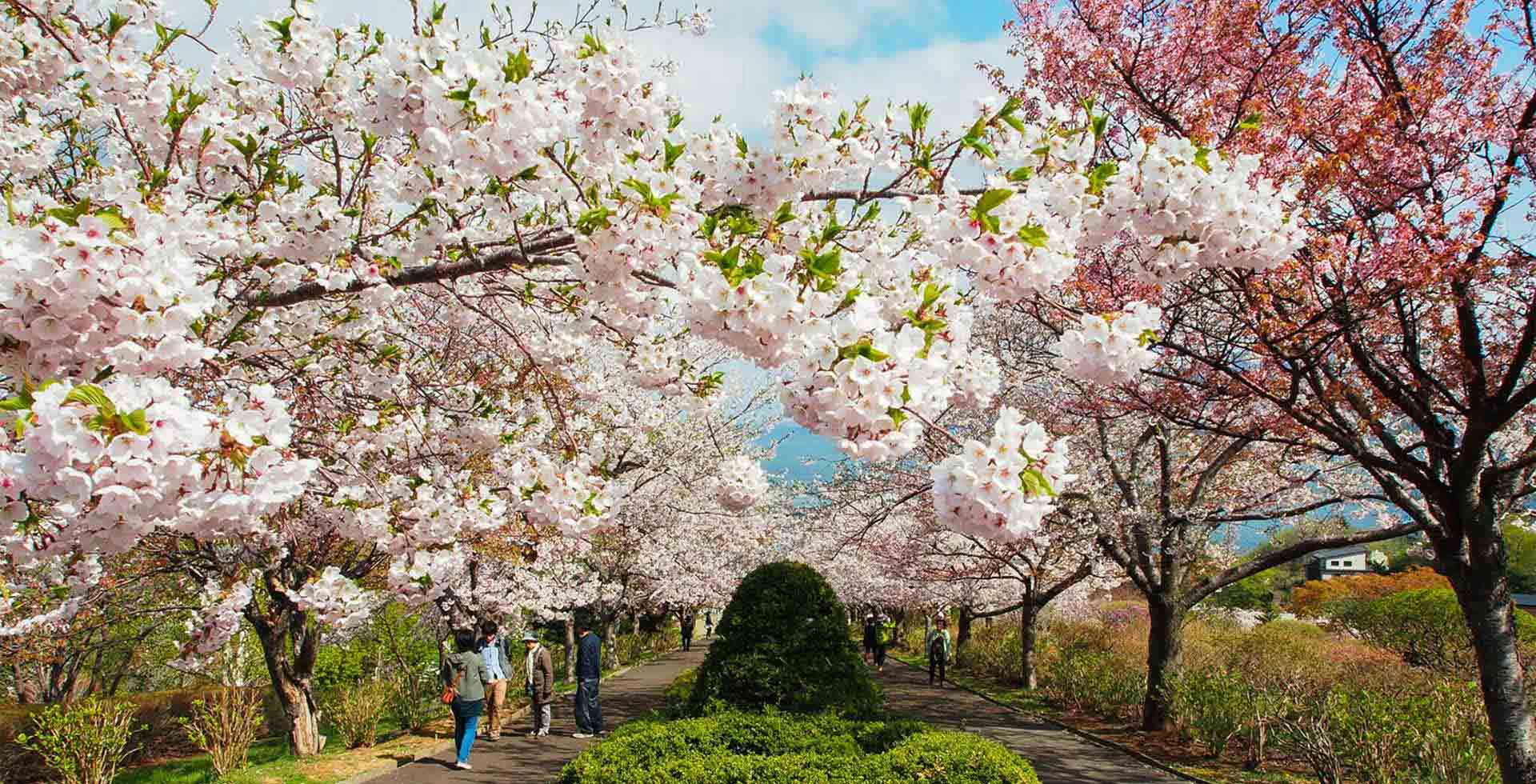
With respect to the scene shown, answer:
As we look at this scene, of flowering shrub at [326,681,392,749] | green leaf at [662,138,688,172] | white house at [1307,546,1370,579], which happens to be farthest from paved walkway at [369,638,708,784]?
white house at [1307,546,1370,579]

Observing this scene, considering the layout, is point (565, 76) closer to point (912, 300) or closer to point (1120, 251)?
point (912, 300)

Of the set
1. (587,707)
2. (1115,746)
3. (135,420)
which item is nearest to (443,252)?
(135,420)

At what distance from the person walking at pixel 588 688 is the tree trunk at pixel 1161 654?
7.95 meters

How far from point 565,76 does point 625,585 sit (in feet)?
74.8

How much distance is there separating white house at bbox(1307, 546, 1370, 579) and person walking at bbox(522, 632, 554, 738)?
7601cm

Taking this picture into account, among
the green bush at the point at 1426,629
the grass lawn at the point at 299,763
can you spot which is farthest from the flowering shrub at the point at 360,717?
the green bush at the point at 1426,629

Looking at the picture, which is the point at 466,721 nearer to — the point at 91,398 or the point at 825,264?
the point at 91,398

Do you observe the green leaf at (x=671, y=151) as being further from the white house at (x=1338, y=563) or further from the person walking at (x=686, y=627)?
the white house at (x=1338, y=563)

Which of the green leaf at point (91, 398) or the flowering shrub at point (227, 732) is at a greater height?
the green leaf at point (91, 398)

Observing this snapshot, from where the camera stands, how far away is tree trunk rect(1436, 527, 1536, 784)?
6082 millimetres

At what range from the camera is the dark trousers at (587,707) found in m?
12.6

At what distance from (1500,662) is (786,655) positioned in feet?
18.2

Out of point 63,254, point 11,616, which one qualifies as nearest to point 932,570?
point 11,616

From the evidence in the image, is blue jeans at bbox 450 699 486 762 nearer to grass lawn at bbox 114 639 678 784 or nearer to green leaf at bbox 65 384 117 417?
grass lawn at bbox 114 639 678 784
